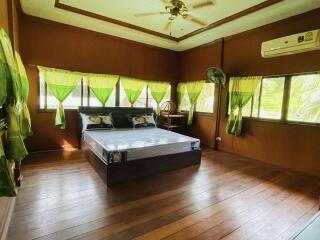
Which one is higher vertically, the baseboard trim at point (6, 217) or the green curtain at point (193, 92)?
the green curtain at point (193, 92)

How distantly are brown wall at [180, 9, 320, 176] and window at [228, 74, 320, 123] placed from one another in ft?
0.47

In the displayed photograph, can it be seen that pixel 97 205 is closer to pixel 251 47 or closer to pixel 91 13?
pixel 91 13

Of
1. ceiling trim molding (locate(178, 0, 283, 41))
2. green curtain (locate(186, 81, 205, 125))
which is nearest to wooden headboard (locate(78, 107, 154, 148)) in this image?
green curtain (locate(186, 81, 205, 125))

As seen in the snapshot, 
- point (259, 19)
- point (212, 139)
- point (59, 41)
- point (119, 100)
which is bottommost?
point (212, 139)

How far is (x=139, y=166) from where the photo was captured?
118 inches

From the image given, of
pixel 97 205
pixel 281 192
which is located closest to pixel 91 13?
pixel 97 205

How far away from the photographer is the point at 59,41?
421cm

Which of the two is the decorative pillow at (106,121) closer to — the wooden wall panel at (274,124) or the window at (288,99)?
the wooden wall panel at (274,124)

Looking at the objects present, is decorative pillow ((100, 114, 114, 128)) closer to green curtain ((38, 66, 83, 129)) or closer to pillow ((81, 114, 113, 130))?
pillow ((81, 114, 113, 130))

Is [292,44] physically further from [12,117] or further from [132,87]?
[12,117]

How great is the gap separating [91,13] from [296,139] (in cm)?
451

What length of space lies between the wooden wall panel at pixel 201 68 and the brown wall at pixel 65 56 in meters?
1.30

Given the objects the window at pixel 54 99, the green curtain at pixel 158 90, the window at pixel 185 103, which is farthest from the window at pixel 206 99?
the window at pixel 54 99

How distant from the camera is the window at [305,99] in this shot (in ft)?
10.7
